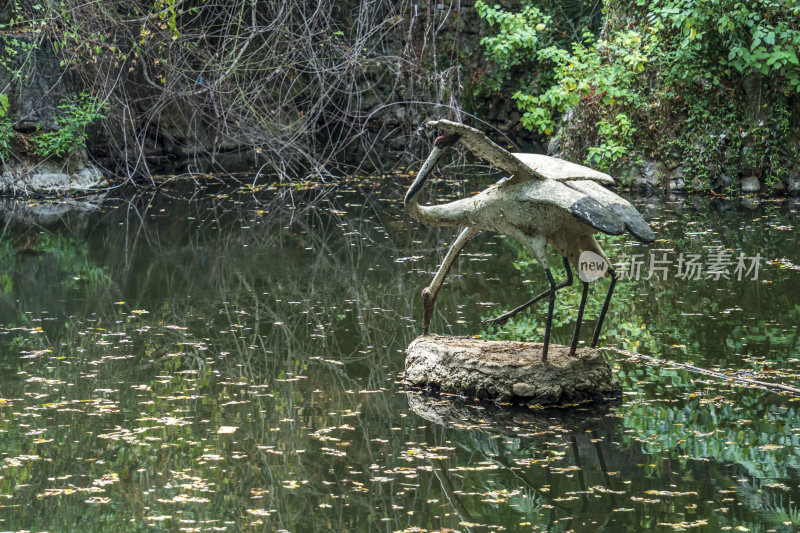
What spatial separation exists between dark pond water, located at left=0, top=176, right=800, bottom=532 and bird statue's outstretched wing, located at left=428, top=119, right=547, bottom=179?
141 cm

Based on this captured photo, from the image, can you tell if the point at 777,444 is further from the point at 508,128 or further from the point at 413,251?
the point at 508,128

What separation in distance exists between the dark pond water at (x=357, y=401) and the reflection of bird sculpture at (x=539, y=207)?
37.4 inches

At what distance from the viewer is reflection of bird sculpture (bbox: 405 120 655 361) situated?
557cm

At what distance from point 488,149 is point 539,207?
453 mm

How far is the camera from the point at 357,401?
19.3 feet

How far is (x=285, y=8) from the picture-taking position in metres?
14.2

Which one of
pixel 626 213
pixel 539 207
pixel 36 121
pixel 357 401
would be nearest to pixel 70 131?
pixel 36 121

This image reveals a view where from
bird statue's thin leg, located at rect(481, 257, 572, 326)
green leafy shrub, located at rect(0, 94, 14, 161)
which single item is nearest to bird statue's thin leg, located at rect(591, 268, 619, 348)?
bird statue's thin leg, located at rect(481, 257, 572, 326)

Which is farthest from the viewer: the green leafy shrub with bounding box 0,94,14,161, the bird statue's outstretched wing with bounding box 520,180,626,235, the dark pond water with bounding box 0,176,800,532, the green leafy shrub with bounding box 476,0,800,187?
the green leafy shrub with bounding box 0,94,14,161

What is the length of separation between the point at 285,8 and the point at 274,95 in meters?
2.04

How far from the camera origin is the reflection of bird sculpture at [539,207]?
18.3ft

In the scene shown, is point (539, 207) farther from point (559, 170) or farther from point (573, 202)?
point (559, 170)

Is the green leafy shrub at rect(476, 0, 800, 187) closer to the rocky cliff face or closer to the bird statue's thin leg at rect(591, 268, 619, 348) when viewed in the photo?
the rocky cliff face

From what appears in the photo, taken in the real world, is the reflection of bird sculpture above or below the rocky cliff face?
below
